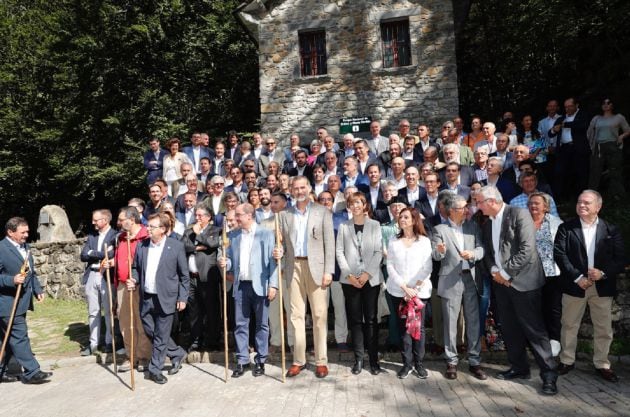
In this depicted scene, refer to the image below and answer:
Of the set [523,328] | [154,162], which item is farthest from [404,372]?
[154,162]

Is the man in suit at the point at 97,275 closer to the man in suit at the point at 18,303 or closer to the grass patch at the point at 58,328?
the grass patch at the point at 58,328

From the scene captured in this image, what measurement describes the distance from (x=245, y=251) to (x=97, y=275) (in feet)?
8.18

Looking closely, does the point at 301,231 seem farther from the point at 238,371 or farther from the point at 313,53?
the point at 313,53

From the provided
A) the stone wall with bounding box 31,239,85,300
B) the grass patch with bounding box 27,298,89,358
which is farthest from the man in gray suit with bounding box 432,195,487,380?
the stone wall with bounding box 31,239,85,300

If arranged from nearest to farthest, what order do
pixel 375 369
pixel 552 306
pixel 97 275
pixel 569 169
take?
1. pixel 552 306
2. pixel 375 369
3. pixel 97 275
4. pixel 569 169

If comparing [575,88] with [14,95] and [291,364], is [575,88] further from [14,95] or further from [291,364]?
[14,95]

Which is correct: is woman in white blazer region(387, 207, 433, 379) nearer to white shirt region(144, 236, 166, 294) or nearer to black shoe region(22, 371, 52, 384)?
white shirt region(144, 236, 166, 294)

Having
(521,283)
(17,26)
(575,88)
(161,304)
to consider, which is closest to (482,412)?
(521,283)

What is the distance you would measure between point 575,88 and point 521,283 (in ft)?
37.0

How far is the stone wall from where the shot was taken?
10430 millimetres

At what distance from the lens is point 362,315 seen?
17.0ft

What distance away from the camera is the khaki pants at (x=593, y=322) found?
4.66 metres

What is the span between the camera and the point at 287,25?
12.7 m

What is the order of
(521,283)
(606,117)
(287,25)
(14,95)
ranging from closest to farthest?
(521,283), (606,117), (287,25), (14,95)
